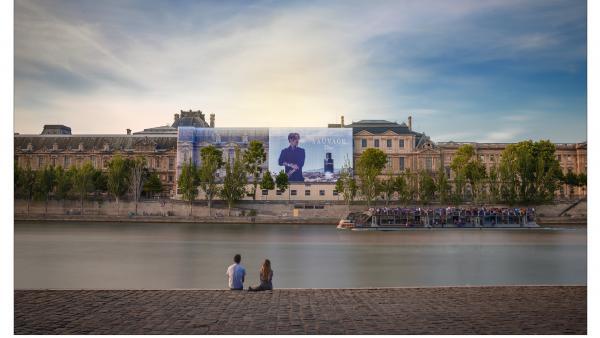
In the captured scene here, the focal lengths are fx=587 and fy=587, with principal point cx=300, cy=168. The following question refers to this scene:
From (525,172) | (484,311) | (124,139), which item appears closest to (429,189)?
(525,172)

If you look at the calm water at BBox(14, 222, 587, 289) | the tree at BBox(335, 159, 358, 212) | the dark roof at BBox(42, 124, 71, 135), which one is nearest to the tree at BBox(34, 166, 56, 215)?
the dark roof at BBox(42, 124, 71, 135)

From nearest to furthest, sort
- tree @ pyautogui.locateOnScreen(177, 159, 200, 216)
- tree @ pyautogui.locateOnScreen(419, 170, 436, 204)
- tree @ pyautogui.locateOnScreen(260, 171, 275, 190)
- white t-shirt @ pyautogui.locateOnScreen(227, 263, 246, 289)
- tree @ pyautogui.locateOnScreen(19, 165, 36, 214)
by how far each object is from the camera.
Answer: white t-shirt @ pyautogui.locateOnScreen(227, 263, 246, 289), tree @ pyautogui.locateOnScreen(19, 165, 36, 214), tree @ pyautogui.locateOnScreen(177, 159, 200, 216), tree @ pyautogui.locateOnScreen(419, 170, 436, 204), tree @ pyautogui.locateOnScreen(260, 171, 275, 190)

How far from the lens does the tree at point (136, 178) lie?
4619cm

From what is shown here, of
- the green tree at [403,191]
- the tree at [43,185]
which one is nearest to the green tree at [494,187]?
the green tree at [403,191]

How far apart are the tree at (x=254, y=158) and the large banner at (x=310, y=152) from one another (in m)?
1.60

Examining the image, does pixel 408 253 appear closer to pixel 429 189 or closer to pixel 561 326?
pixel 561 326

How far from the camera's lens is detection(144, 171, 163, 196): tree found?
51.9 meters

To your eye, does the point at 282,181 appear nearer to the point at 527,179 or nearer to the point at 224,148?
the point at 224,148

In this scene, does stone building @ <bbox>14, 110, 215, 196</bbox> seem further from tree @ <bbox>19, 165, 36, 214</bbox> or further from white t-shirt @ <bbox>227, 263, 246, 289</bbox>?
white t-shirt @ <bbox>227, 263, 246, 289</bbox>

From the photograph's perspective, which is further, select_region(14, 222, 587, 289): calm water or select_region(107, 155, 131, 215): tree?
select_region(107, 155, 131, 215): tree

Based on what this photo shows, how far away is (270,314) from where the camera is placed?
704 cm

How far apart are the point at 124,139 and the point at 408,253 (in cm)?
4487

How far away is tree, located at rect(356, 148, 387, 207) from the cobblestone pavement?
36624mm
